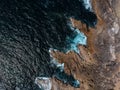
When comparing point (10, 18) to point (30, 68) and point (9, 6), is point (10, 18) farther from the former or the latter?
point (30, 68)

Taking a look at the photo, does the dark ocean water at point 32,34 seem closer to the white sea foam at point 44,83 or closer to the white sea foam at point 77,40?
the white sea foam at point 77,40

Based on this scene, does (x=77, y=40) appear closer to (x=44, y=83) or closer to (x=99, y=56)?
(x=99, y=56)

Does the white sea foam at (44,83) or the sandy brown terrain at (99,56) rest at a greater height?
the sandy brown terrain at (99,56)

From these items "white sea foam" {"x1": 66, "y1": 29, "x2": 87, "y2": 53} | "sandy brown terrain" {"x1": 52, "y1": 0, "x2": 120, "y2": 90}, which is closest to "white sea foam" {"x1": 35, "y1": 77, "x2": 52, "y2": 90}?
"sandy brown terrain" {"x1": 52, "y1": 0, "x2": 120, "y2": 90}

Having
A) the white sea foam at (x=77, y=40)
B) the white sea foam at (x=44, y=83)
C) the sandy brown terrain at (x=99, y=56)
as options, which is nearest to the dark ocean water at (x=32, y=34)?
the white sea foam at (x=77, y=40)

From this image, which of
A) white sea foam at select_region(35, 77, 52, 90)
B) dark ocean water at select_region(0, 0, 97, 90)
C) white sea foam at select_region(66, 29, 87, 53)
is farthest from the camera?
white sea foam at select_region(66, 29, 87, 53)

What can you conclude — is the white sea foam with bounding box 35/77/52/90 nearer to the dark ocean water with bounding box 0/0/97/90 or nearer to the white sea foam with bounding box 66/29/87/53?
the dark ocean water with bounding box 0/0/97/90
